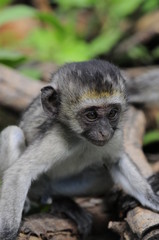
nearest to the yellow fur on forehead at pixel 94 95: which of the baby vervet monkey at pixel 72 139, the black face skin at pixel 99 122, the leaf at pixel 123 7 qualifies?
the baby vervet monkey at pixel 72 139

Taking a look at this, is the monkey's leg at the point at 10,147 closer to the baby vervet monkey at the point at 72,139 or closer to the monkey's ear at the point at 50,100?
the baby vervet monkey at the point at 72,139

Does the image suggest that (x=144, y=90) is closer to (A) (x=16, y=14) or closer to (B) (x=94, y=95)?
(A) (x=16, y=14)

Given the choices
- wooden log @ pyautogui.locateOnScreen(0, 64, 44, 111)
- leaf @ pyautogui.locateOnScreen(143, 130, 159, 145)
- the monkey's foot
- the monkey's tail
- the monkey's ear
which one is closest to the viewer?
the monkey's ear

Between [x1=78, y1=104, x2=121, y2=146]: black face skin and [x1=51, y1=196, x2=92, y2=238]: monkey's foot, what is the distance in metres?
1.28

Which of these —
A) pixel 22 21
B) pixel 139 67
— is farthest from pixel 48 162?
pixel 22 21

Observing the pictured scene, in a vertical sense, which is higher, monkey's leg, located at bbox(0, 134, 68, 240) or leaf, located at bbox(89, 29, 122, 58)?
leaf, located at bbox(89, 29, 122, 58)

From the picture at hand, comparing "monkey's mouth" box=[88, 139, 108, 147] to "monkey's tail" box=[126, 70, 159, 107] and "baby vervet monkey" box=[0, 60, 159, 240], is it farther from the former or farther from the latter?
"monkey's tail" box=[126, 70, 159, 107]

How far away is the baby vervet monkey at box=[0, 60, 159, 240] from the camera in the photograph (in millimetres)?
6227

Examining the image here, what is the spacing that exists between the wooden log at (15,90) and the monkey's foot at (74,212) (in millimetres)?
2279

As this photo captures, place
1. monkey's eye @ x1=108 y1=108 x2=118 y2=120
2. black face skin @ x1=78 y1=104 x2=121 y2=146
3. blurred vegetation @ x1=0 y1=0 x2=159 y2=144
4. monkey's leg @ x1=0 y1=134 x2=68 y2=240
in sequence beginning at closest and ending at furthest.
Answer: monkey's leg @ x1=0 y1=134 x2=68 y2=240 < black face skin @ x1=78 y1=104 x2=121 y2=146 < monkey's eye @ x1=108 y1=108 x2=118 y2=120 < blurred vegetation @ x1=0 y1=0 x2=159 y2=144

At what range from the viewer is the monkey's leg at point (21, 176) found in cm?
609

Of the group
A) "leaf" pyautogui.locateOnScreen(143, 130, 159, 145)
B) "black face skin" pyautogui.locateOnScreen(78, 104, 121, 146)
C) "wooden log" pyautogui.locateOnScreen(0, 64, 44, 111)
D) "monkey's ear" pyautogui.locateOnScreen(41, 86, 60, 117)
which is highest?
"wooden log" pyautogui.locateOnScreen(0, 64, 44, 111)

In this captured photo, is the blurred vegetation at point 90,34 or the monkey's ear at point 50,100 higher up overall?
the blurred vegetation at point 90,34

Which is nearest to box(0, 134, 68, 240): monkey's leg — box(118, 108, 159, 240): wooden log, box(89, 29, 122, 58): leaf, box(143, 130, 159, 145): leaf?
box(118, 108, 159, 240): wooden log
